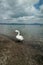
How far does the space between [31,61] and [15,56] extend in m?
1.65

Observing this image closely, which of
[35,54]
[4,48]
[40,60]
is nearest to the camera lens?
[40,60]

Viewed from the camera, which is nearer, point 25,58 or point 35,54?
point 25,58

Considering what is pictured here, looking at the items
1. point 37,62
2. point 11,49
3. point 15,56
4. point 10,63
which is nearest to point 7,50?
point 11,49

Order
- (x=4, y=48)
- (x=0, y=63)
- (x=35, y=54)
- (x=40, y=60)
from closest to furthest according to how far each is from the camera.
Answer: (x=0, y=63) → (x=40, y=60) → (x=35, y=54) → (x=4, y=48)

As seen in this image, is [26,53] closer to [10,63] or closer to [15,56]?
[15,56]

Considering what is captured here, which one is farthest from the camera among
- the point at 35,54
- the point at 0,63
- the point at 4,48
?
the point at 4,48

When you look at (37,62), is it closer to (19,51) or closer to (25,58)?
(25,58)

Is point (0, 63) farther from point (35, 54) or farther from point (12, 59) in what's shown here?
point (35, 54)

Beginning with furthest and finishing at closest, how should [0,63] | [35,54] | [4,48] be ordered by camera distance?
1. [4,48]
2. [35,54]
3. [0,63]

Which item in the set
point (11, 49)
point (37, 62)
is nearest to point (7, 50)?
point (11, 49)

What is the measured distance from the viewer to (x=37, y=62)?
1195 centimetres

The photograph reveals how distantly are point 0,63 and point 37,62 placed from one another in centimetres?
316

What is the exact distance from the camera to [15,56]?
42.0 ft

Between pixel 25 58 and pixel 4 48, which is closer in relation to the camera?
pixel 25 58
